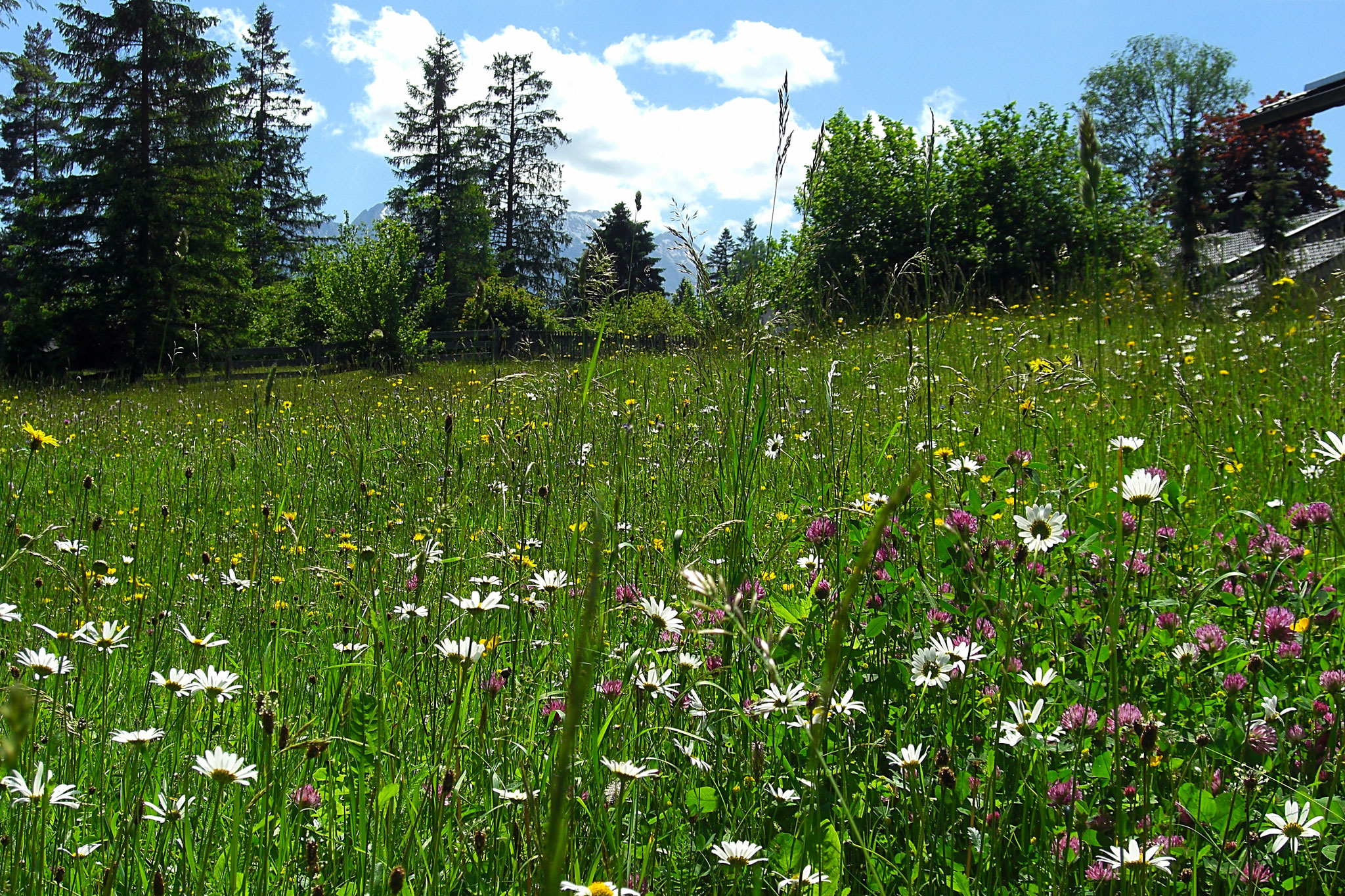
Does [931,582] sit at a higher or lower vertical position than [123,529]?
higher

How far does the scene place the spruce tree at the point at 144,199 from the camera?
18.6 metres

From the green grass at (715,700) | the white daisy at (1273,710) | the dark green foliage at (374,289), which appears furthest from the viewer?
the dark green foliage at (374,289)

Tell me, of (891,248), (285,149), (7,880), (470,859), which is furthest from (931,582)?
(285,149)

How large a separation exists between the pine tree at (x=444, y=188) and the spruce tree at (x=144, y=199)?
1335 cm

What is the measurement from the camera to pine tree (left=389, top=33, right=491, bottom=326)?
114ft

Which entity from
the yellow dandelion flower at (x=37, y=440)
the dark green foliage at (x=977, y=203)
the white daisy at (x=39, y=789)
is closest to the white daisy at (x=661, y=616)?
the white daisy at (x=39, y=789)

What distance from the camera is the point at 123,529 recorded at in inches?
130

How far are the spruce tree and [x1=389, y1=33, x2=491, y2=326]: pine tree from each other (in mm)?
13351

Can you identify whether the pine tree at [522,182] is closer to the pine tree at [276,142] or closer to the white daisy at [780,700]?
the pine tree at [276,142]

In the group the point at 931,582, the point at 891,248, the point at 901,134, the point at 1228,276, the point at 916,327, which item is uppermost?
Answer: the point at 901,134

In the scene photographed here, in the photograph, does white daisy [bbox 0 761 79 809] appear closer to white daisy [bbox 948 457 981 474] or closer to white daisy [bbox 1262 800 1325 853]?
white daisy [bbox 1262 800 1325 853]

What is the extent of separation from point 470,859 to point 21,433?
6.90 m

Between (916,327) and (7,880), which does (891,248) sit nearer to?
(916,327)

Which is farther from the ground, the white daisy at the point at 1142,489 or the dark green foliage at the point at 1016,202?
the dark green foliage at the point at 1016,202
